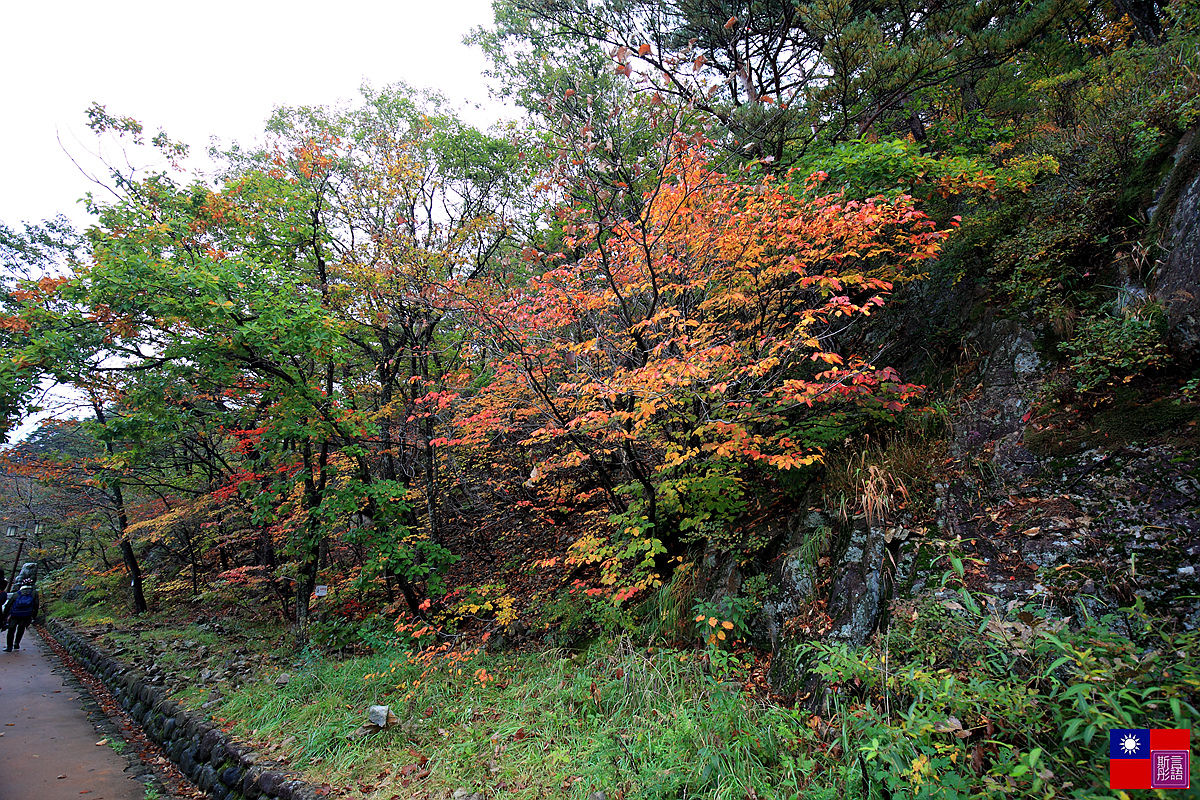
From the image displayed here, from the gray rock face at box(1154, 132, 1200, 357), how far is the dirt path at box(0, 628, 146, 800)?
33.3ft

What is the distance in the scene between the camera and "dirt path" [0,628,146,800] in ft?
15.4

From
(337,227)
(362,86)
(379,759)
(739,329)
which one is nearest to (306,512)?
(379,759)

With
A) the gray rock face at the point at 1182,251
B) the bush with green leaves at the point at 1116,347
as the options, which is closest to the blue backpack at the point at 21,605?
the bush with green leaves at the point at 1116,347

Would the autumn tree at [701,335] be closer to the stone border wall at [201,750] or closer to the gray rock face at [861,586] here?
the gray rock face at [861,586]

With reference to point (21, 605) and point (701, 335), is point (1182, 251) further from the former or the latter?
point (21, 605)

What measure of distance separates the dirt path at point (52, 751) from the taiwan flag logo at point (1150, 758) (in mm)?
8011

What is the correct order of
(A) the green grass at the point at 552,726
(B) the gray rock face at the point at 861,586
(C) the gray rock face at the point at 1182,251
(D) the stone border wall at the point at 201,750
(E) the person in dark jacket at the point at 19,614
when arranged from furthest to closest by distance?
(E) the person in dark jacket at the point at 19,614, (D) the stone border wall at the point at 201,750, (B) the gray rock face at the point at 861,586, (C) the gray rock face at the point at 1182,251, (A) the green grass at the point at 552,726

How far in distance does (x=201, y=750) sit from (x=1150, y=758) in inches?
308

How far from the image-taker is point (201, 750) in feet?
16.5

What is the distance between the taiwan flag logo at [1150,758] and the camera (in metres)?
1.76

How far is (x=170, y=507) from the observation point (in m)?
12.1

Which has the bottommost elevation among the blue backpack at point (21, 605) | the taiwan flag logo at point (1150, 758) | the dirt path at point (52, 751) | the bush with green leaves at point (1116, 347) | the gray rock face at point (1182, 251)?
the dirt path at point (52, 751)

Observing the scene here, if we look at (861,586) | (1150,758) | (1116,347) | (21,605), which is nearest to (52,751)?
(21,605)

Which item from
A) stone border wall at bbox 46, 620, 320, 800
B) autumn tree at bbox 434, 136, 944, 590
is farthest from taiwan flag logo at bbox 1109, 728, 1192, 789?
stone border wall at bbox 46, 620, 320, 800
